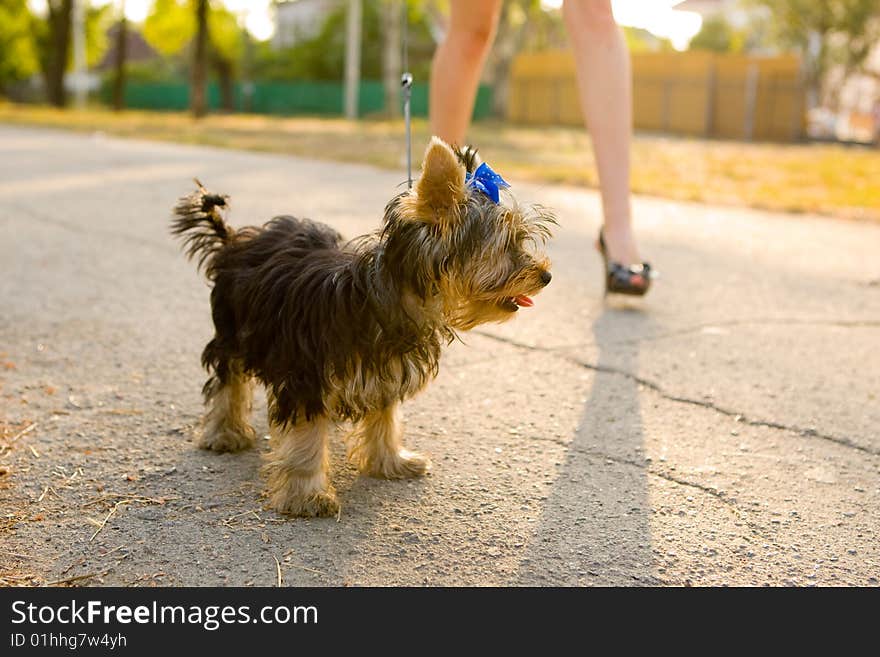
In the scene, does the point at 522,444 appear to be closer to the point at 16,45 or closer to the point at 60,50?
the point at 60,50

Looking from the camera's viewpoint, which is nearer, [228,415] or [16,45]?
[228,415]

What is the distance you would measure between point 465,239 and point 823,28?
127 ft

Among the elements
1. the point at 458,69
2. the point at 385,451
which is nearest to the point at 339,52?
the point at 458,69

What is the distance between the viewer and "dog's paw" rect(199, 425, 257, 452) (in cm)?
360

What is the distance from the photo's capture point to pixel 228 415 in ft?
11.9

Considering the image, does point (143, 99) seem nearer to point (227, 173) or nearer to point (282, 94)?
point (282, 94)

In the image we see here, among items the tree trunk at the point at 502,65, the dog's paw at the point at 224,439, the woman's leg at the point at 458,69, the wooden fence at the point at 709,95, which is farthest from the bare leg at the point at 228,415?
the tree trunk at the point at 502,65

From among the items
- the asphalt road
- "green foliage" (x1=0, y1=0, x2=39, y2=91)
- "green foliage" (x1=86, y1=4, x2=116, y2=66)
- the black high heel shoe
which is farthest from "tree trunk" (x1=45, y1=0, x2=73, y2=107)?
the black high heel shoe

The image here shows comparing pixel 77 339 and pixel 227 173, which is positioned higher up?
pixel 227 173

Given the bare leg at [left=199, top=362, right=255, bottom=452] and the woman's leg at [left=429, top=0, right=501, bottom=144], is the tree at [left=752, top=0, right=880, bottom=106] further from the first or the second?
the bare leg at [left=199, top=362, right=255, bottom=452]

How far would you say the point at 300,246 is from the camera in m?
3.50
